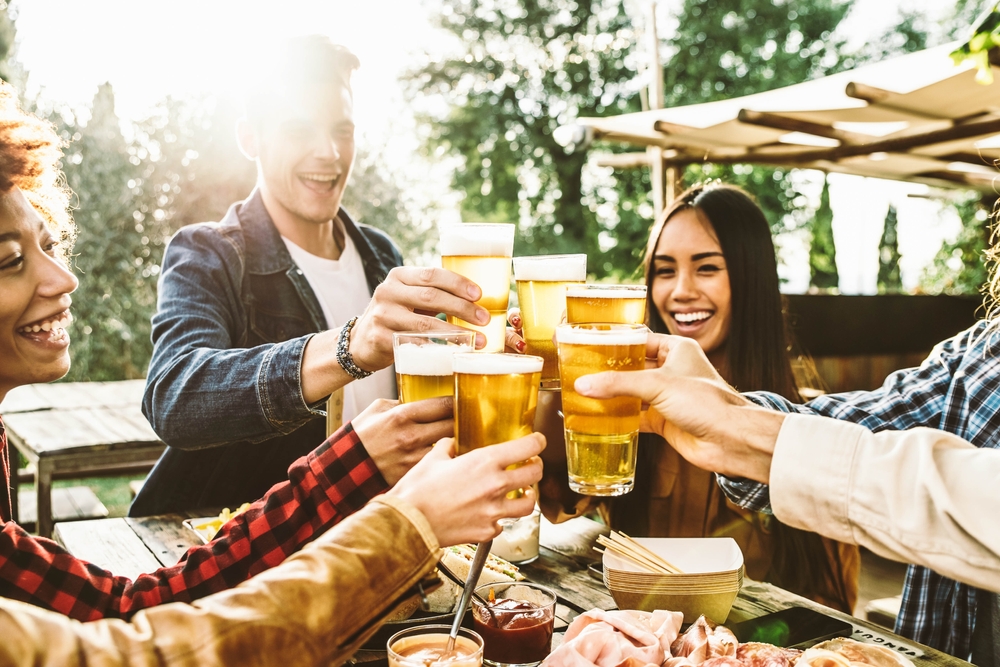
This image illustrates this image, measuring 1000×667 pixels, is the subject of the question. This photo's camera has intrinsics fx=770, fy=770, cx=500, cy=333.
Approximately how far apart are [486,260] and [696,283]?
1.80 m

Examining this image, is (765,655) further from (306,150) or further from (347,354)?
(306,150)

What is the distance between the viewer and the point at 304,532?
5.70 ft

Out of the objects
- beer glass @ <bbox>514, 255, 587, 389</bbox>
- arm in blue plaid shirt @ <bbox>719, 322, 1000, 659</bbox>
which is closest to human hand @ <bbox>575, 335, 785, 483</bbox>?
beer glass @ <bbox>514, 255, 587, 389</bbox>

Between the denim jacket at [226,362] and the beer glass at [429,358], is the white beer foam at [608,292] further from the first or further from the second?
the denim jacket at [226,362]

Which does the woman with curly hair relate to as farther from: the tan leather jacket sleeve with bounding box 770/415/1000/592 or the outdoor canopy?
the outdoor canopy

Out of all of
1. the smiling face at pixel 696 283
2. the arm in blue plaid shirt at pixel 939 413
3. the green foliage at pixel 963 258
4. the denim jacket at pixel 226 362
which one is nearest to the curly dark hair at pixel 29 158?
the denim jacket at pixel 226 362

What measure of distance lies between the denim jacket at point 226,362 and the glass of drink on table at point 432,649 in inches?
42.9


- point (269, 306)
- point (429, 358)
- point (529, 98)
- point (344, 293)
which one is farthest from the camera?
point (529, 98)

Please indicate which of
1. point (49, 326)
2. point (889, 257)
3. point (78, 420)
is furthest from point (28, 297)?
point (889, 257)

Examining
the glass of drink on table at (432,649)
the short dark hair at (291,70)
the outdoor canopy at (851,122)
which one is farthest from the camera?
the outdoor canopy at (851,122)

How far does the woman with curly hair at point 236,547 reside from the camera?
94 centimetres

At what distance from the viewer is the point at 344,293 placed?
132 inches

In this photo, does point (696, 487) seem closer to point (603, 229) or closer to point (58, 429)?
point (58, 429)

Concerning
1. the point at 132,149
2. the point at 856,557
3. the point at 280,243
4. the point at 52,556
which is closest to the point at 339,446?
the point at 52,556
